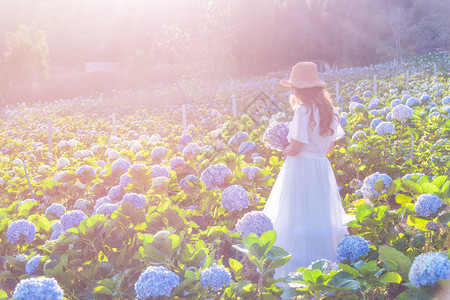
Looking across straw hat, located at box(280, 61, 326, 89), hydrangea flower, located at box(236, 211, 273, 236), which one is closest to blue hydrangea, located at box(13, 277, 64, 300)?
hydrangea flower, located at box(236, 211, 273, 236)

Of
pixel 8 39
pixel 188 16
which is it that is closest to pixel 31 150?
pixel 188 16

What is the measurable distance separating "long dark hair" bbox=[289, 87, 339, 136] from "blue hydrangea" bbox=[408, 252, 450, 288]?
Answer: 162 centimetres

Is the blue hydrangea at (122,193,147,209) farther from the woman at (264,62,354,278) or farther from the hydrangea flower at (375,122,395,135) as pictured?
the hydrangea flower at (375,122,395,135)

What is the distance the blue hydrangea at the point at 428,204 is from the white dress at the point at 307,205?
0.99m

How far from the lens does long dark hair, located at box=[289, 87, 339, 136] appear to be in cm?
281

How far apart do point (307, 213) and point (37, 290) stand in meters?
1.93

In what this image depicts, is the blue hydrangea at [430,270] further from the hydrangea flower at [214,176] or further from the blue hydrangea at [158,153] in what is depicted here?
the blue hydrangea at [158,153]

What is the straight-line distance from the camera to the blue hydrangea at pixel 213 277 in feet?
5.04

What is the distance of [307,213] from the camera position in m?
2.88

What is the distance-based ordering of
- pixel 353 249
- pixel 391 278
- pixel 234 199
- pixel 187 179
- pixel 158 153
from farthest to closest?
pixel 158 153
pixel 187 179
pixel 234 199
pixel 353 249
pixel 391 278

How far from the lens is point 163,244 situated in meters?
1.66

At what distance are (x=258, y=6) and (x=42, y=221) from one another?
87.3 ft

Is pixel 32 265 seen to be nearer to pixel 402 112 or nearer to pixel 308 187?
pixel 308 187

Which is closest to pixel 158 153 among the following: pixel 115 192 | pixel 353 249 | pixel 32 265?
pixel 115 192
